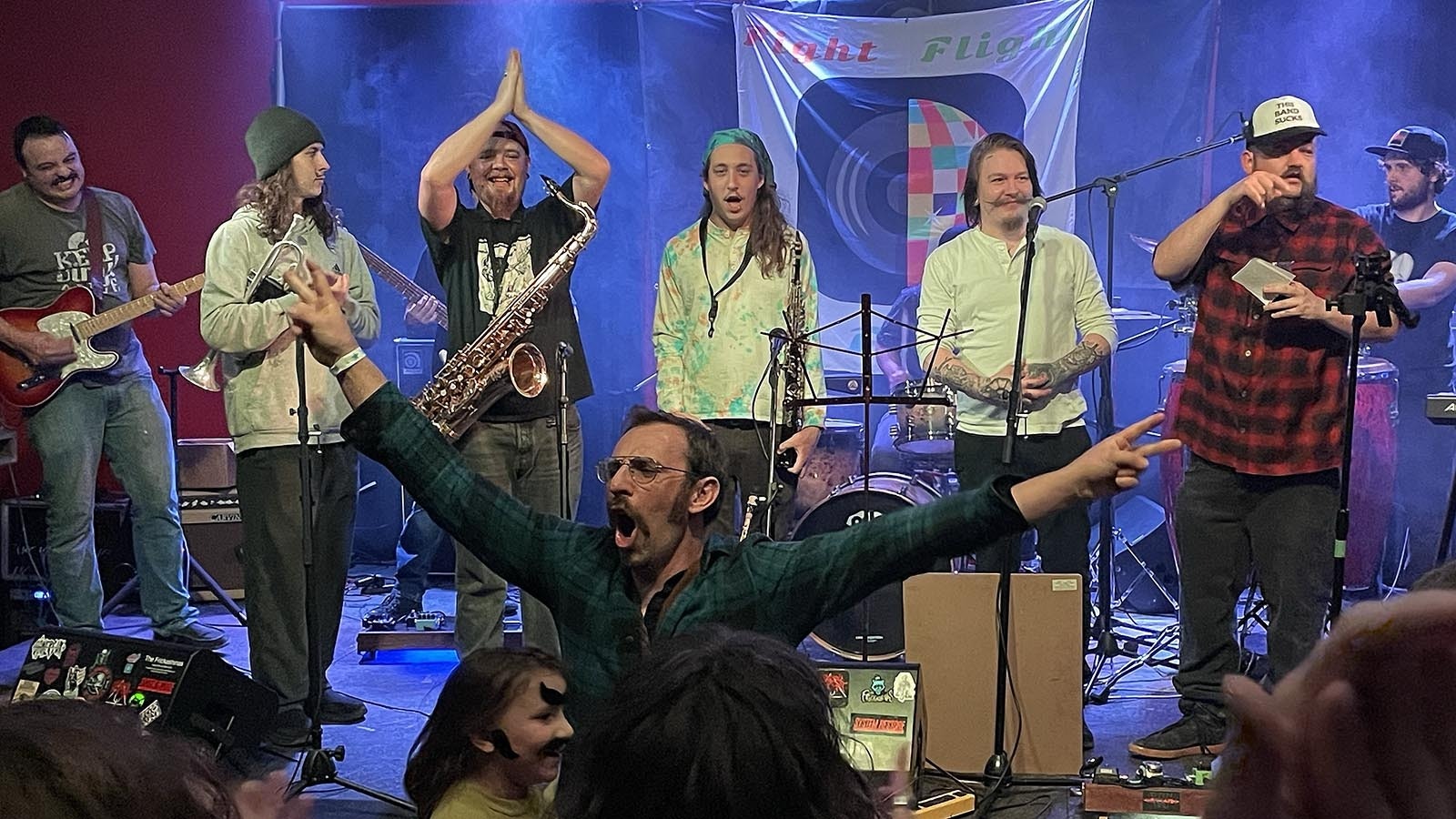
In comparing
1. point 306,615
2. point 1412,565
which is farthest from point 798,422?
point 1412,565

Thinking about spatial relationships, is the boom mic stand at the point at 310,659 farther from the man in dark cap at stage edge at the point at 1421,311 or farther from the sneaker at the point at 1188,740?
the man in dark cap at stage edge at the point at 1421,311

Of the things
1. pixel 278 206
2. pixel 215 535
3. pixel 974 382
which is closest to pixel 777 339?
pixel 974 382

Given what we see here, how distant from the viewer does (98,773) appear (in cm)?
85

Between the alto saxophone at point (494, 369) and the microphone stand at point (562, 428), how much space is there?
0.08 m

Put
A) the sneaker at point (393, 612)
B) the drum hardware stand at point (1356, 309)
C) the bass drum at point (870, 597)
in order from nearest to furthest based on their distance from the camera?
1. the drum hardware stand at point (1356, 309)
2. the bass drum at point (870, 597)
3. the sneaker at point (393, 612)

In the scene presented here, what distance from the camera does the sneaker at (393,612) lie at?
21.5 ft

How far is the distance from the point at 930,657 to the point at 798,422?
1009 millimetres

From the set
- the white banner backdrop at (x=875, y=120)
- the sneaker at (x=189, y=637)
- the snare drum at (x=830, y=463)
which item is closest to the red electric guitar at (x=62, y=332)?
the sneaker at (x=189, y=637)

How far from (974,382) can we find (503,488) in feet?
5.71

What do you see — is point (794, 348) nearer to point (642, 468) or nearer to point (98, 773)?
point (642, 468)

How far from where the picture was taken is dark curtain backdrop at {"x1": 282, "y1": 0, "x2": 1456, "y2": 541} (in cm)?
768

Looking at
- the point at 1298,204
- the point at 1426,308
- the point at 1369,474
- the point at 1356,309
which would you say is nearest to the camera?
the point at 1356,309

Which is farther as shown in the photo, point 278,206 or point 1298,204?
point 278,206

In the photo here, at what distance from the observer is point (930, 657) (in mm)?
4652
